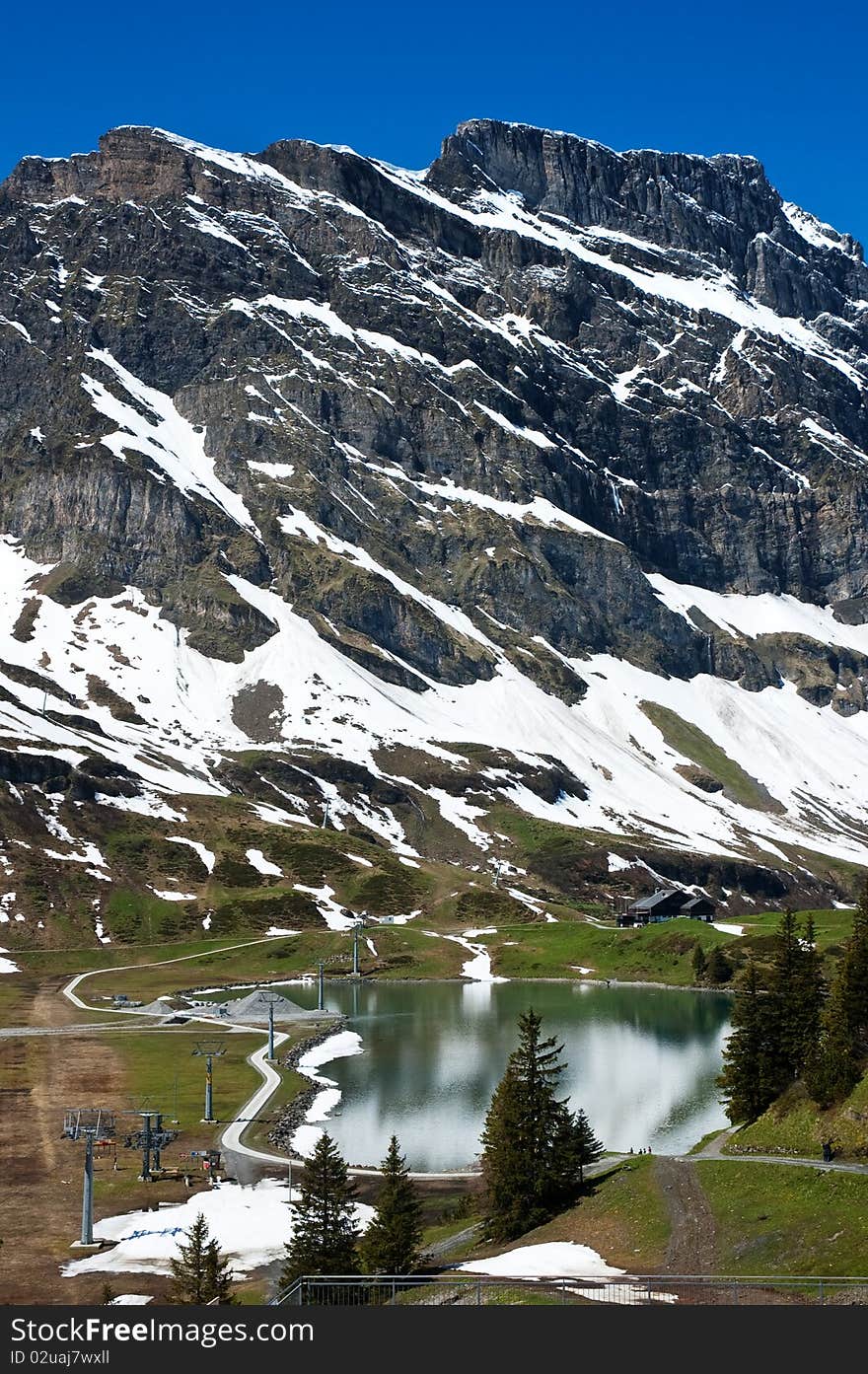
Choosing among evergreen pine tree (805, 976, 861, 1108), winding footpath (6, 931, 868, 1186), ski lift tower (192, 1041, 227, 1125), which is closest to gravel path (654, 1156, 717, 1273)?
winding footpath (6, 931, 868, 1186)

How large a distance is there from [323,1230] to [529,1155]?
14.4 meters

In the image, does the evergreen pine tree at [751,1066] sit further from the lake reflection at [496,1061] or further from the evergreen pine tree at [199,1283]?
the evergreen pine tree at [199,1283]

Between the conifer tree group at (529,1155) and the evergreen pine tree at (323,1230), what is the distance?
9350 millimetres

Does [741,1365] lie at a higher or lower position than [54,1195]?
higher

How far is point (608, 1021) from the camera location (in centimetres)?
14875

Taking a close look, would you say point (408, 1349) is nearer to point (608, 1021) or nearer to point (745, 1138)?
point (745, 1138)

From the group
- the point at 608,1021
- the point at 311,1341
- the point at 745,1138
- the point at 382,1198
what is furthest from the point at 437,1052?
the point at 311,1341

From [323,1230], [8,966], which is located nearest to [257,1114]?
[323,1230]

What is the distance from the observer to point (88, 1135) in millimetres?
70188

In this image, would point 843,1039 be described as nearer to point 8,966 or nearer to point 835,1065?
point 835,1065

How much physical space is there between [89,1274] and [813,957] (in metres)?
45.2

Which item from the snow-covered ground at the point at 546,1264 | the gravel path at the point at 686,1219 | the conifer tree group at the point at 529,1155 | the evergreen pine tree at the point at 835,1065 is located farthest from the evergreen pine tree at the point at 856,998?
the snow-covered ground at the point at 546,1264

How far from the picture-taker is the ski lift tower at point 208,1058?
94938 millimetres

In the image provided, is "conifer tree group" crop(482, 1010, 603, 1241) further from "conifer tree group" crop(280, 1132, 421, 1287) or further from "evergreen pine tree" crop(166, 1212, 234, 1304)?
"evergreen pine tree" crop(166, 1212, 234, 1304)
